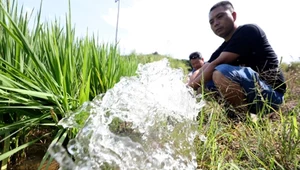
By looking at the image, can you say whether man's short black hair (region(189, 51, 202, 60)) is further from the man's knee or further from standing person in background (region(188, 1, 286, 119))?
the man's knee

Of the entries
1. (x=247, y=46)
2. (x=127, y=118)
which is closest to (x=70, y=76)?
(x=127, y=118)

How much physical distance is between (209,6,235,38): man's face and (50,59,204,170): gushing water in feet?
4.32

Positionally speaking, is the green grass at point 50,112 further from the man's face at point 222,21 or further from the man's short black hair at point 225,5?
the man's short black hair at point 225,5

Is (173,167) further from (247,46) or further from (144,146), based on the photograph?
(247,46)

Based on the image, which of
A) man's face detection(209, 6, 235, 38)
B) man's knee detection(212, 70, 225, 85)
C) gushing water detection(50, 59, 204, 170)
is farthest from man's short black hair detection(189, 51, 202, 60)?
gushing water detection(50, 59, 204, 170)

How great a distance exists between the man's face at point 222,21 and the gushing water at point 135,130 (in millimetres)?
1318

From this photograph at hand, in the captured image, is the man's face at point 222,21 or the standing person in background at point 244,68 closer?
the standing person in background at point 244,68

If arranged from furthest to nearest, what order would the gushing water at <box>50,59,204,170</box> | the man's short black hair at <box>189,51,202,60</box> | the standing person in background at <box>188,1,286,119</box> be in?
the man's short black hair at <box>189,51,202,60</box>, the standing person in background at <box>188,1,286,119</box>, the gushing water at <box>50,59,204,170</box>

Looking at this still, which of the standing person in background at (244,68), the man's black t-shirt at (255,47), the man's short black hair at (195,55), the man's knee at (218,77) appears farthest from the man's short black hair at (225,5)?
the man's short black hair at (195,55)

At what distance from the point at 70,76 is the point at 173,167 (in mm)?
630

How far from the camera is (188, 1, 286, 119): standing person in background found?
1.96 m

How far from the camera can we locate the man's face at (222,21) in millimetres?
2393

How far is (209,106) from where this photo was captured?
1.56 m

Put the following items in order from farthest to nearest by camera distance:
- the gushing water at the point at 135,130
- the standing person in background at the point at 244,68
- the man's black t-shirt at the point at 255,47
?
the man's black t-shirt at the point at 255,47, the standing person in background at the point at 244,68, the gushing water at the point at 135,130
